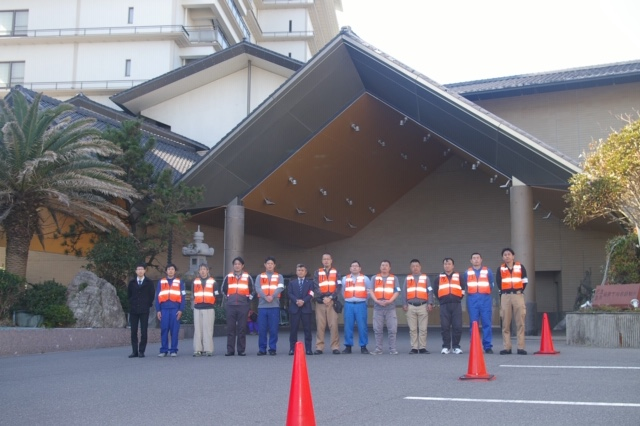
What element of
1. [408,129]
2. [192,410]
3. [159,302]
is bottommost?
[192,410]

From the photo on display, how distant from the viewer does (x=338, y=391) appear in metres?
8.62

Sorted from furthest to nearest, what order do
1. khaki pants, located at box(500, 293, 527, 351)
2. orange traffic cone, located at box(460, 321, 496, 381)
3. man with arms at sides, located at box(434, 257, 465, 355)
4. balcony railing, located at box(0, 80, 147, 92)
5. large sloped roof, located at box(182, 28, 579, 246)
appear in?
balcony railing, located at box(0, 80, 147, 92) → large sloped roof, located at box(182, 28, 579, 246) → man with arms at sides, located at box(434, 257, 465, 355) → khaki pants, located at box(500, 293, 527, 351) → orange traffic cone, located at box(460, 321, 496, 381)

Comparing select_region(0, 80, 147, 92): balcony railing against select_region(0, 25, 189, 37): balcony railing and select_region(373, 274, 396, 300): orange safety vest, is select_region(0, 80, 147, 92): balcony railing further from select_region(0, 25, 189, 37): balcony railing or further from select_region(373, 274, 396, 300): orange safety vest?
select_region(373, 274, 396, 300): orange safety vest

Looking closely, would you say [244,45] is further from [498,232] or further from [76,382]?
[76,382]

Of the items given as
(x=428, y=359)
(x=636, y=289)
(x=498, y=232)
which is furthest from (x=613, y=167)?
(x=498, y=232)

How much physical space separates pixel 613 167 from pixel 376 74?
31.0ft

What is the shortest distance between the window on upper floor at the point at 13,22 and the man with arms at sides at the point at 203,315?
4261 cm

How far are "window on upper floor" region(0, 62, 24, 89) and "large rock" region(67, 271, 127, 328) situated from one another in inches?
1451

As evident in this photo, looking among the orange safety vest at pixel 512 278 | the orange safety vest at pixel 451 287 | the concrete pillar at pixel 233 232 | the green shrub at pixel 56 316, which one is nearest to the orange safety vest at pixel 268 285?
the orange safety vest at pixel 451 287

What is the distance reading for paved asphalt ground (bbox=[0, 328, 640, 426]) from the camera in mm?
6902

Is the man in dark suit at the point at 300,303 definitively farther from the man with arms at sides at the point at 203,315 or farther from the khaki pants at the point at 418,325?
the khaki pants at the point at 418,325

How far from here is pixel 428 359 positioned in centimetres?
1264

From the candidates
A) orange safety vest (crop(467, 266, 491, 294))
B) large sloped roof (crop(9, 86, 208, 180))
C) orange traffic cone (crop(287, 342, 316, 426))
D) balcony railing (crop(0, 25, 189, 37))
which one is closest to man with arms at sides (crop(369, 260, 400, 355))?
orange safety vest (crop(467, 266, 491, 294))

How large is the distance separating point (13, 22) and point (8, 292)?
133 ft
